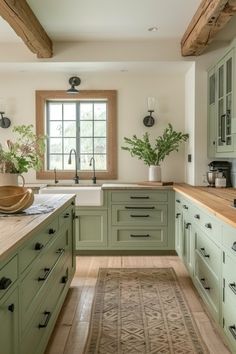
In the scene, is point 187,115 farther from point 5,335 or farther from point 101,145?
point 5,335

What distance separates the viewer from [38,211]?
232 cm

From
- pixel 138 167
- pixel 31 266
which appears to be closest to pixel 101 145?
pixel 138 167

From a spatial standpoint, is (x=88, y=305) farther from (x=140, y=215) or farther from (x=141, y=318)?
(x=140, y=215)

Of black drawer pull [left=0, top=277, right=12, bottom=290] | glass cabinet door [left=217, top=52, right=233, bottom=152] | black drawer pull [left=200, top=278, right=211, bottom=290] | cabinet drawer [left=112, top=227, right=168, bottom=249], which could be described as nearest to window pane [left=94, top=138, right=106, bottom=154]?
cabinet drawer [left=112, top=227, right=168, bottom=249]

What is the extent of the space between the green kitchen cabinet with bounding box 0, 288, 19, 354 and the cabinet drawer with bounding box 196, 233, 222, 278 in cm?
127

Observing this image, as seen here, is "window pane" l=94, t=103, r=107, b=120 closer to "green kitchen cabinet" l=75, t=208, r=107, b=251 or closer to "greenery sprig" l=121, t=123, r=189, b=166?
"greenery sprig" l=121, t=123, r=189, b=166

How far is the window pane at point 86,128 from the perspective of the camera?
16.8 ft

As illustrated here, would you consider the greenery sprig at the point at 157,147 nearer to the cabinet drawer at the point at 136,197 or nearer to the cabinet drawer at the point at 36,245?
the cabinet drawer at the point at 136,197

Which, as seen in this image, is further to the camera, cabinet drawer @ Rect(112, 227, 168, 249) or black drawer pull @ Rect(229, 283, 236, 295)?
cabinet drawer @ Rect(112, 227, 168, 249)

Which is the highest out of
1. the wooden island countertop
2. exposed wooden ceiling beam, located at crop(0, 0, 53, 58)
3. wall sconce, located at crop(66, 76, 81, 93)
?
exposed wooden ceiling beam, located at crop(0, 0, 53, 58)

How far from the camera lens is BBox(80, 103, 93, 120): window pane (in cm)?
511

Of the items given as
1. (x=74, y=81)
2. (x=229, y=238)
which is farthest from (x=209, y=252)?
(x=74, y=81)

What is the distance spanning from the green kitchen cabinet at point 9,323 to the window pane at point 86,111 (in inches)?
152

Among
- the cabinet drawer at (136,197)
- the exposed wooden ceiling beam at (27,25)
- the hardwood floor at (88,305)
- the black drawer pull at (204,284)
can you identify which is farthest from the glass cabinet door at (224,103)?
the exposed wooden ceiling beam at (27,25)
